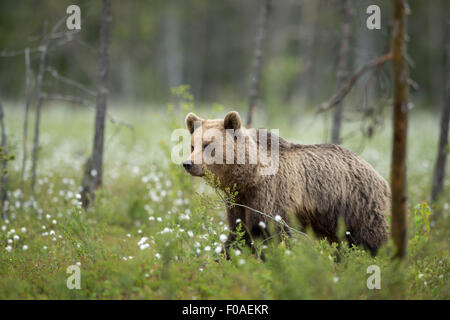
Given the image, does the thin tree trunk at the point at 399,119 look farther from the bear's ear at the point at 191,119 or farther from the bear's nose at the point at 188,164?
the bear's ear at the point at 191,119

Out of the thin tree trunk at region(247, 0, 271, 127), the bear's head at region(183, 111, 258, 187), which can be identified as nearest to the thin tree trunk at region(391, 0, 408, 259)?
the bear's head at region(183, 111, 258, 187)

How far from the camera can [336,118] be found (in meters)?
8.11

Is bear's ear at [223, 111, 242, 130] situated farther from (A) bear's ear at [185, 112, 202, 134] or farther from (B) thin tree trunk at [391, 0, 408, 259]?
(B) thin tree trunk at [391, 0, 408, 259]

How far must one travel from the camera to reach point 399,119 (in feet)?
11.1

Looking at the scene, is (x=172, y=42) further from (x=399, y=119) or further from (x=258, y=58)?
(x=399, y=119)

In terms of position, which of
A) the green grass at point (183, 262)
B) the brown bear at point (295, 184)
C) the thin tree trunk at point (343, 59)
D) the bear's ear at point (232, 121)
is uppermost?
the thin tree trunk at point (343, 59)

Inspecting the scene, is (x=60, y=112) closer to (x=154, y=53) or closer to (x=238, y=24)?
(x=154, y=53)

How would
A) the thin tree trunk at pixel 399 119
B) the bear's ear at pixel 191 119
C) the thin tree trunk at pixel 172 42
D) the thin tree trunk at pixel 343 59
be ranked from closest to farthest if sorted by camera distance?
the thin tree trunk at pixel 399 119 → the bear's ear at pixel 191 119 → the thin tree trunk at pixel 343 59 → the thin tree trunk at pixel 172 42

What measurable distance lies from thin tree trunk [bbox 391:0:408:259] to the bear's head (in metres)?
1.68

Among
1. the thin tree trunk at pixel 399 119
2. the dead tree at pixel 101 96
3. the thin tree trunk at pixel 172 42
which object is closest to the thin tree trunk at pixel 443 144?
the thin tree trunk at pixel 399 119

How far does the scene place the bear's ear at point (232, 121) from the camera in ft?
14.7

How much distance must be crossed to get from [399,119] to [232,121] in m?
1.87

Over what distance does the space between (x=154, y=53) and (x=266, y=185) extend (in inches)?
1233
